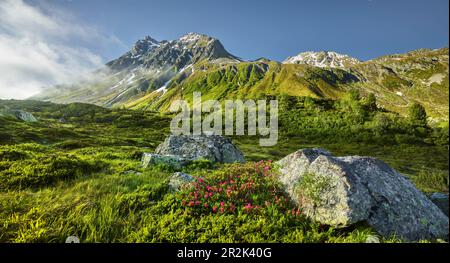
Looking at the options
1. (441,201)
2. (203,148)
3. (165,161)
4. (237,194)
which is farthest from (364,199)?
(203,148)

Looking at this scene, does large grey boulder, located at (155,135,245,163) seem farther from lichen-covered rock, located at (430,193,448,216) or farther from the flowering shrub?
lichen-covered rock, located at (430,193,448,216)

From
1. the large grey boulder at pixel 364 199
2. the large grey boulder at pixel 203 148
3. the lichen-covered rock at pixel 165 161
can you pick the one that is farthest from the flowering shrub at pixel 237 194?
the large grey boulder at pixel 203 148

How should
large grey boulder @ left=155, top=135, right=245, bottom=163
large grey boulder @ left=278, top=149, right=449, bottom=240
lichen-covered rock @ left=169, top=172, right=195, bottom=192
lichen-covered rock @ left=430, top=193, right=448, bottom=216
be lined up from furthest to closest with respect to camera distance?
large grey boulder @ left=155, top=135, right=245, bottom=163 → lichen-covered rock @ left=430, top=193, right=448, bottom=216 → lichen-covered rock @ left=169, top=172, right=195, bottom=192 → large grey boulder @ left=278, top=149, right=449, bottom=240

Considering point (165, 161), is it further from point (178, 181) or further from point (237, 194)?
point (237, 194)

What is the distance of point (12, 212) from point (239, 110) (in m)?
108

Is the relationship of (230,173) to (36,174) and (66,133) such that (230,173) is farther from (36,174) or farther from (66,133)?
(66,133)

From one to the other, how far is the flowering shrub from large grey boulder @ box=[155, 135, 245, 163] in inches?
330

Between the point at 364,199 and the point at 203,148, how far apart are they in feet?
42.5

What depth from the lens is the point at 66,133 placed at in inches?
1692

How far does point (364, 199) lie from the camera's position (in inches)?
261

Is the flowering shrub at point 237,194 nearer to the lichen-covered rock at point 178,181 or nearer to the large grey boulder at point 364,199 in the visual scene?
the lichen-covered rock at point 178,181

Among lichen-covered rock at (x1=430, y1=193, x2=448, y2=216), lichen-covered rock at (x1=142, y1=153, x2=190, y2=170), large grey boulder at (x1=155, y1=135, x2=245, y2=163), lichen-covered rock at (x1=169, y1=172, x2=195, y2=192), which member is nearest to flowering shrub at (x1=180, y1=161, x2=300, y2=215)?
lichen-covered rock at (x1=169, y1=172, x2=195, y2=192)

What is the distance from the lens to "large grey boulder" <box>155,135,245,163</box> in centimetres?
1807

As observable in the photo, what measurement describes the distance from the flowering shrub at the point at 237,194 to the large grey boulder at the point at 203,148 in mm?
8388
